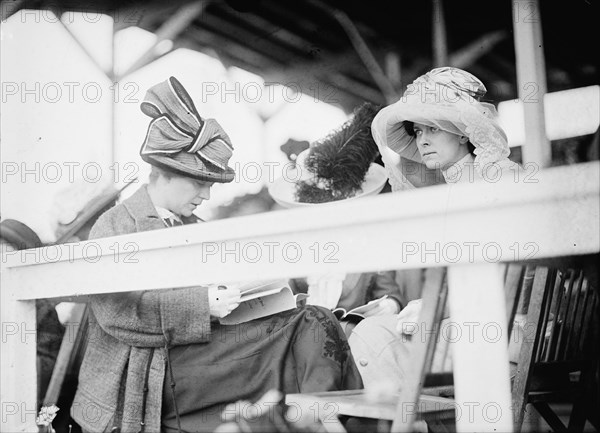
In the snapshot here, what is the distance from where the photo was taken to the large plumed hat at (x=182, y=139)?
8.89 feet

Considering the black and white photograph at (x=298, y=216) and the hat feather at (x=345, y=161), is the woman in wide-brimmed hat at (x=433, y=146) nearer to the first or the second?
the black and white photograph at (x=298, y=216)

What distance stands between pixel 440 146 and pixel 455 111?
0.49ft

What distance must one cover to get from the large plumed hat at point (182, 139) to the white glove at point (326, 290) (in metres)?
0.55

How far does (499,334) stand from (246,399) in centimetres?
107

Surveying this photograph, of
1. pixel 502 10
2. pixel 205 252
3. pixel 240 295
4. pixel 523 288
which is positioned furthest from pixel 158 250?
pixel 502 10

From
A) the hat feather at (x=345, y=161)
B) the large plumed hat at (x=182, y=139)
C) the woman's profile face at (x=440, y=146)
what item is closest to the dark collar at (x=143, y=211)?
the large plumed hat at (x=182, y=139)

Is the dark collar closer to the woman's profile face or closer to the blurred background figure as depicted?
the blurred background figure

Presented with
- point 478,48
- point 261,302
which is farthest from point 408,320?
point 478,48

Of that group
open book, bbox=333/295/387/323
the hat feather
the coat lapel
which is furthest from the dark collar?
open book, bbox=333/295/387/323

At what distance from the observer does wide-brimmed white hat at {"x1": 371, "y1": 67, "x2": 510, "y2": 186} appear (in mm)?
2344

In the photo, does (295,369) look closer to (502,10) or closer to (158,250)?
(158,250)

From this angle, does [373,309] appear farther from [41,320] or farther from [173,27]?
[173,27]

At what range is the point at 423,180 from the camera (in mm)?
2604

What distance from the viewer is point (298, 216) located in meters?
1.75
